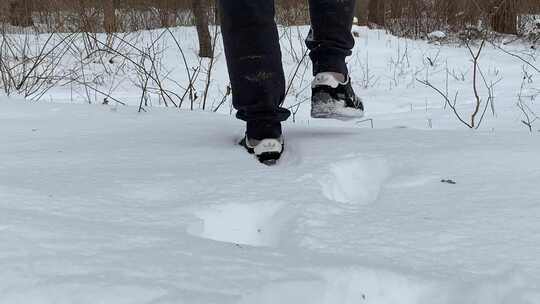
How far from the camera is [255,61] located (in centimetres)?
142

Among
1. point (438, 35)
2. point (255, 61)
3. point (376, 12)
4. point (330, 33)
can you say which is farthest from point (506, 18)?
point (255, 61)

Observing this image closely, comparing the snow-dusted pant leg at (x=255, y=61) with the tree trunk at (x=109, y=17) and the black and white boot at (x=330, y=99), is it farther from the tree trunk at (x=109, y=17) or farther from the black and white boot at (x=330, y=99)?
the tree trunk at (x=109, y=17)

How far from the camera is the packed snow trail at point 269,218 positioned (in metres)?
0.71

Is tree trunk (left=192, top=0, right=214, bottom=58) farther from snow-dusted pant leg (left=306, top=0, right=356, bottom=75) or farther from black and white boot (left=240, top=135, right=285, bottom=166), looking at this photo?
Answer: black and white boot (left=240, top=135, right=285, bottom=166)

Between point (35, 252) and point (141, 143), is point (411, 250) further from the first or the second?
point (141, 143)

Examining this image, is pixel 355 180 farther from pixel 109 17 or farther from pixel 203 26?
pixel 109 17

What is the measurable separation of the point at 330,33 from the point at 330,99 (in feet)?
0.59

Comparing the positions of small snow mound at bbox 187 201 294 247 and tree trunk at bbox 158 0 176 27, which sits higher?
tree trunk at bbox 158 0 176 27

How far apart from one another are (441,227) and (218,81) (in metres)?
4.56

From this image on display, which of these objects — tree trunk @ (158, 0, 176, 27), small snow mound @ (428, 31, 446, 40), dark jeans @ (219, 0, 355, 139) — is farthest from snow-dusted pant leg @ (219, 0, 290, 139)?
tree trunk @ (158, 0, 176, 27)

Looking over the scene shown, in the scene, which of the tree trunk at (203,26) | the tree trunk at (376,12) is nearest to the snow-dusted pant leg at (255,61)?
the tree trunk at (203,26)

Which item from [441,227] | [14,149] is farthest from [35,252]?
[14,149]

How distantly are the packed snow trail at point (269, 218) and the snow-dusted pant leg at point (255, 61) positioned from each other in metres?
0.11

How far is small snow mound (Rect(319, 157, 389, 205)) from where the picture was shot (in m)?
1.19
